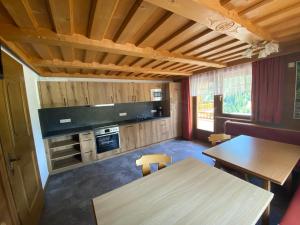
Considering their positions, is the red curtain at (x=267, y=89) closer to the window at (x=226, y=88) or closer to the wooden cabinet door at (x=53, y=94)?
the window at (x=226, y=88)

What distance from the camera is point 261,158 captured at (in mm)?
1761

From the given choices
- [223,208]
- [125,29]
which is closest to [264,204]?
[223,208]

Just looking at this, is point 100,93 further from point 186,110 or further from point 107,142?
point 186,110

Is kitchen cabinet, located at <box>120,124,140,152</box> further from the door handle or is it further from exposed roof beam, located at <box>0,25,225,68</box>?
the door handle

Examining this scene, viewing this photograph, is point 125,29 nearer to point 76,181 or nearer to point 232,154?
point 232,154

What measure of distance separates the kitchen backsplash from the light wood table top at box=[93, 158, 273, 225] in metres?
3.11

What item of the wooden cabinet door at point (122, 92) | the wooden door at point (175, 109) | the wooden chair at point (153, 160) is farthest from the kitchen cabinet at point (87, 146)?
the wooden door at point (175, 109)

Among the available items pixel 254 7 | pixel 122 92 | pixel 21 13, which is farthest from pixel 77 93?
pixel 254 7

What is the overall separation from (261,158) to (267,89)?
6.27ft

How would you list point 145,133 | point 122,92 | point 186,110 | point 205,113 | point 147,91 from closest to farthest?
1. point 122,92
2. point 145,133
3. point 147,91
4. point 205,113
5. point 186,110

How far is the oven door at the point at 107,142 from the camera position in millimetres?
3584

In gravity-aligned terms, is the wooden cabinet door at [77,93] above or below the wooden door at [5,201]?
above

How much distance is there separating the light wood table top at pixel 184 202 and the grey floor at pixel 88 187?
1.12 meters

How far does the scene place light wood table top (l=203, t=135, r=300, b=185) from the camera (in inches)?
57.3
